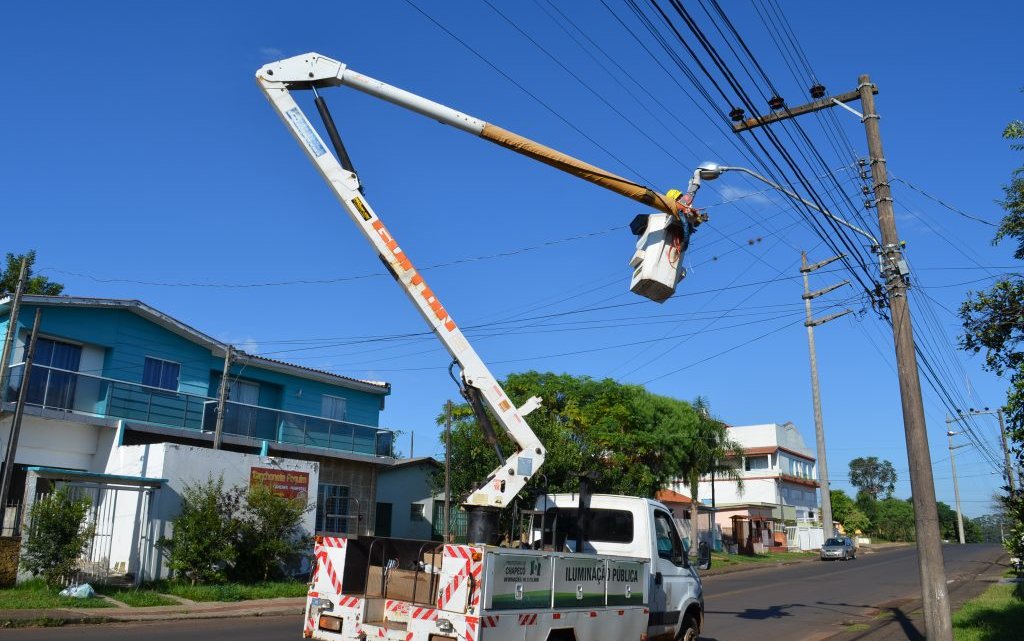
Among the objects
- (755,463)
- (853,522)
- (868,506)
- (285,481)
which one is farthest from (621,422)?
(868,506)

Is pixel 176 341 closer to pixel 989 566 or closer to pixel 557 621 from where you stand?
pixel 557 621

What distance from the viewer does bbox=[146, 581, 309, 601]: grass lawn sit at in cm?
1742

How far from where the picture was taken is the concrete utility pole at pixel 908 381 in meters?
12.1

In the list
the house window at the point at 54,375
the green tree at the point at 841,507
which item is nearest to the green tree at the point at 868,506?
the green tree at the point at 841,507

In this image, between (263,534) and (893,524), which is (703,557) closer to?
(263,534)

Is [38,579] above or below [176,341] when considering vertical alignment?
below

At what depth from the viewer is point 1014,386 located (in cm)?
1002

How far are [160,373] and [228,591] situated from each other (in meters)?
9.49

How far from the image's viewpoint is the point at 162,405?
2323cm

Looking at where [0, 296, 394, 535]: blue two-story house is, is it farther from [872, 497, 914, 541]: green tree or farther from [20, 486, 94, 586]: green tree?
[872, 497, 914, 541]: green tree

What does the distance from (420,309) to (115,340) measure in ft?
55.7

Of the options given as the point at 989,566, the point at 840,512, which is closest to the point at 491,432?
the point at 989,566

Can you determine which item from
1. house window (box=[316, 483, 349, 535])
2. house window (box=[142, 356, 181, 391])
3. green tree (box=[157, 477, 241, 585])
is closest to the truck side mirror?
green tree (box=[157, 477, 241, 585])

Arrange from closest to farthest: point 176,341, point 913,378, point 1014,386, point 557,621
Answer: point 557,621 → point 1014,386 → point 913,378 → point 176,341
